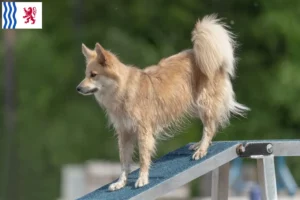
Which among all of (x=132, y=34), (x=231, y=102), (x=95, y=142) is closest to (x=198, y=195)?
(x=95, y=142)

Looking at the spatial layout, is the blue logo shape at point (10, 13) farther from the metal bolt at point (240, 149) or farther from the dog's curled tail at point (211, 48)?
the metal bolt at point (240, 149)

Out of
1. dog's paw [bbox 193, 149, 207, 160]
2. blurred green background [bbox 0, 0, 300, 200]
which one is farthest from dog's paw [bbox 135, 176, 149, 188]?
blurred green background [bbox 0, 0, 300, 200]

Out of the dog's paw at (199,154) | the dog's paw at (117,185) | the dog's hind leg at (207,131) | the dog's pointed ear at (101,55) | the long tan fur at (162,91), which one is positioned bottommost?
the dog's paw at (117,185)

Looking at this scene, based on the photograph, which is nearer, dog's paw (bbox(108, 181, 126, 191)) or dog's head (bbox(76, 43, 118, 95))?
dog's head (bbox(76, 43, 118, 95))

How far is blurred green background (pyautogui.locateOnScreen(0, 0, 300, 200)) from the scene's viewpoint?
16859 millimetres

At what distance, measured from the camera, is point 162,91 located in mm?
5723

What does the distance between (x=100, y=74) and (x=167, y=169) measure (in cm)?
78

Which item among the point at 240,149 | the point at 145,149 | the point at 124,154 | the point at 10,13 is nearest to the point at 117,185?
the point at 124,154

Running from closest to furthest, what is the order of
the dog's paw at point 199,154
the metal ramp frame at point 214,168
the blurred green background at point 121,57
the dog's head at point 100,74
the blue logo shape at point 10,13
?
the metal ramp frame at point 214,168, the dog's head at point 100,74, the dog's paw at point 199,154, the blue logo shape at point 10,13, the blurred green background at point 121,57

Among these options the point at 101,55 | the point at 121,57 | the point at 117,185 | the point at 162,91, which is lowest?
the point at 117,185

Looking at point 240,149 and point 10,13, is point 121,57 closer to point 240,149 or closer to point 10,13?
point 10,13

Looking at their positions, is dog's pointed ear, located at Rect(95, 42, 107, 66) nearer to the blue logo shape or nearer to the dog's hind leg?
the dog's hind leg

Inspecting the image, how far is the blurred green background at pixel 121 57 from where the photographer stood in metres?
16.9

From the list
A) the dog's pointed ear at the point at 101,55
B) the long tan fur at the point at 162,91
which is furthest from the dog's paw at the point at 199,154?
the dog's pointed ear at the point at 101,55
